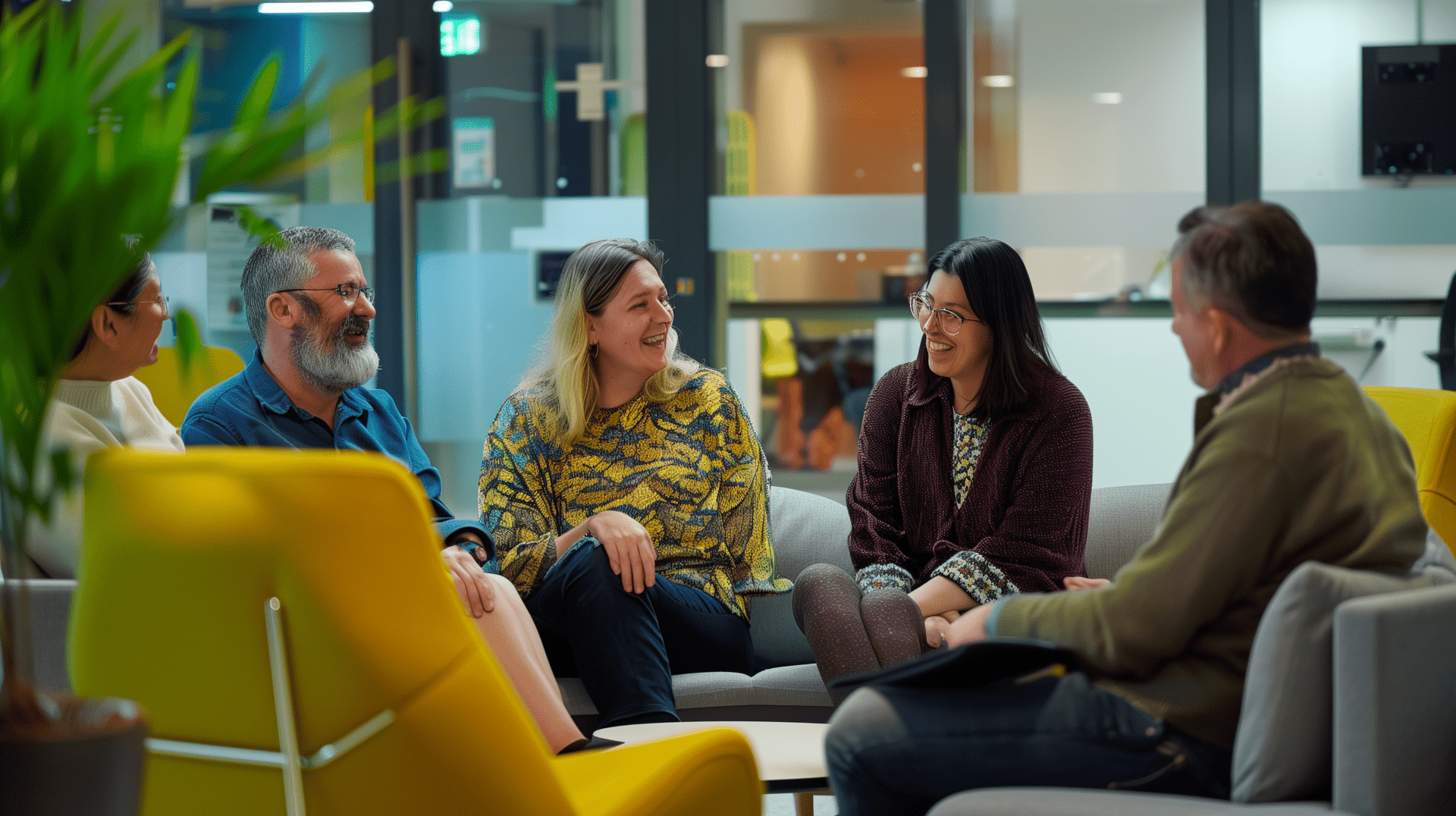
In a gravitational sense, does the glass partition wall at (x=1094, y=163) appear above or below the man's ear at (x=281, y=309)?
above

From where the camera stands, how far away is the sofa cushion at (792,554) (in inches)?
113

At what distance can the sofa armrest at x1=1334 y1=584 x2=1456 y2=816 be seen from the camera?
1.46 m

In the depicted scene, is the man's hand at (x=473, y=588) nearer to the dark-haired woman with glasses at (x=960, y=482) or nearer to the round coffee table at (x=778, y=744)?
the round coffee table at (x=778, y=744)

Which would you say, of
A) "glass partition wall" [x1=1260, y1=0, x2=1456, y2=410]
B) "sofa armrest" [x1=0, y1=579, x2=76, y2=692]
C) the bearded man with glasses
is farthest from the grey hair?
"glass partition wall" [x1=1260, y1=0, x2=1456, y2=410]

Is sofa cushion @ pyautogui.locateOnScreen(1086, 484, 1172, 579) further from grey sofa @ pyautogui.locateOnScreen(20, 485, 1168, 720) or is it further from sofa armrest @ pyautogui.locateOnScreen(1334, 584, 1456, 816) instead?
sofa armrest @ pyautogui.locateOnScreen(1334, 584, 1456, 816)

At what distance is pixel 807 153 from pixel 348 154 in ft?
6.52

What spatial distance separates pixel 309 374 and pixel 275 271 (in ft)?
0.79

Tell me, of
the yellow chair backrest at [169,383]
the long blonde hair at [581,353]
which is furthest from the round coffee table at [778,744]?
the yellow chair backrest at [169,383]

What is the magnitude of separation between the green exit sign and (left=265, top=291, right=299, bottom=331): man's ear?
2.87 meters

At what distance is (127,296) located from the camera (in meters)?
2.38

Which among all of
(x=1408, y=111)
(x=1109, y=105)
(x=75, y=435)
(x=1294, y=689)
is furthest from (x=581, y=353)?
(x=1408, y=111)

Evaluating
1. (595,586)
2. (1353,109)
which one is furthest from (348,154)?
(1353,109)

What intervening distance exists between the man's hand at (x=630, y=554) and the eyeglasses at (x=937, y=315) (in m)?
0.72

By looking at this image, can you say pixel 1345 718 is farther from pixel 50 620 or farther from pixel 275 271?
pixel 275 271
